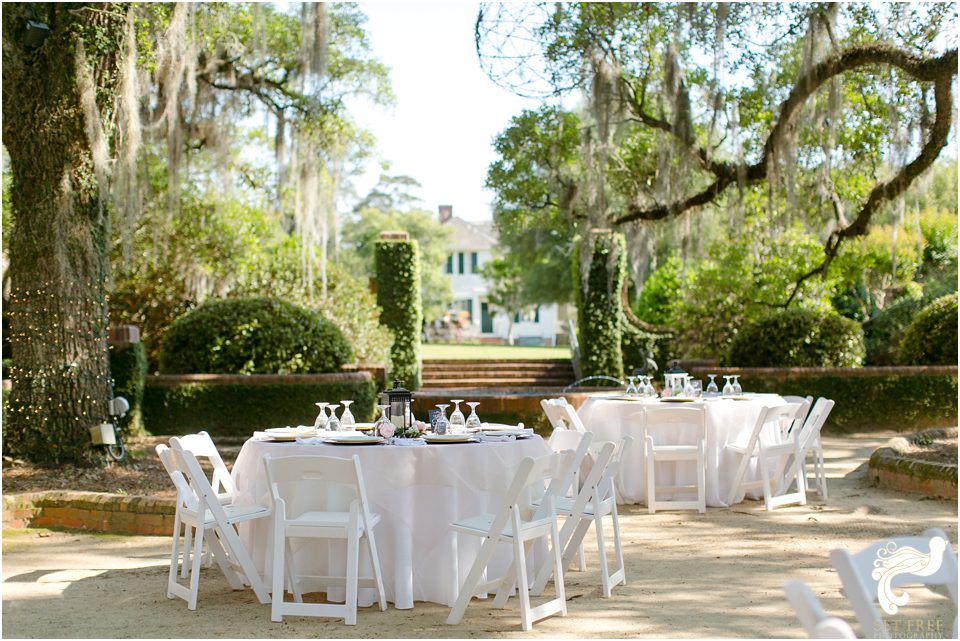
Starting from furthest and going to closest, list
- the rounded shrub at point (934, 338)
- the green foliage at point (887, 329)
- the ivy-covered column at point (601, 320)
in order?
the ivy-covered column at point (601, 320) → the green foliage at point (887, 329) → the rounded shrub at point (934, 338)

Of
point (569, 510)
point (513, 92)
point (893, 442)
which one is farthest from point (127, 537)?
point (893, 442)

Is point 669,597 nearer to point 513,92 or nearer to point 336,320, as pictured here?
point 513,92

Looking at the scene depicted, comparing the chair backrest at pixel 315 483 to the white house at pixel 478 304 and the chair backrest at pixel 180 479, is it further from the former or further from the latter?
the white house at pixel 478 304

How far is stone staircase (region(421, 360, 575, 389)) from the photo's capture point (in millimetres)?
18828

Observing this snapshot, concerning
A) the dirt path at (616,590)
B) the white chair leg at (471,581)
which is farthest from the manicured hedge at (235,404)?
the white chair leg at (471,581)

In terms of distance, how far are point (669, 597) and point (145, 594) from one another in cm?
277

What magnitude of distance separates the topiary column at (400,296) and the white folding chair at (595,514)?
12.0m

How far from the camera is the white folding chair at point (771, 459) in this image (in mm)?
7754

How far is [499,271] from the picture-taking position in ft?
133

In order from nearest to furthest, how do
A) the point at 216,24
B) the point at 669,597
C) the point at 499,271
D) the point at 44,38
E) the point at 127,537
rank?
the point at 669,597
the point at 127,537
the point at 44,38
the point at 216,24
the point at 499,271

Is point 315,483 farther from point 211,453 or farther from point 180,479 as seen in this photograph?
point 211,453

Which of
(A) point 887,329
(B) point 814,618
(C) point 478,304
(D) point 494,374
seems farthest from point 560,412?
(C) point 478,304

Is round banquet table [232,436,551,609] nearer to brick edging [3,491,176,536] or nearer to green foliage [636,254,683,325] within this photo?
brick edging [3,491,176,536]

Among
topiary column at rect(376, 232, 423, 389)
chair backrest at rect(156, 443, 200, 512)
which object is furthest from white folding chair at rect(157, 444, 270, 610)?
topiary column at rect(376, 232, 423, 389)
